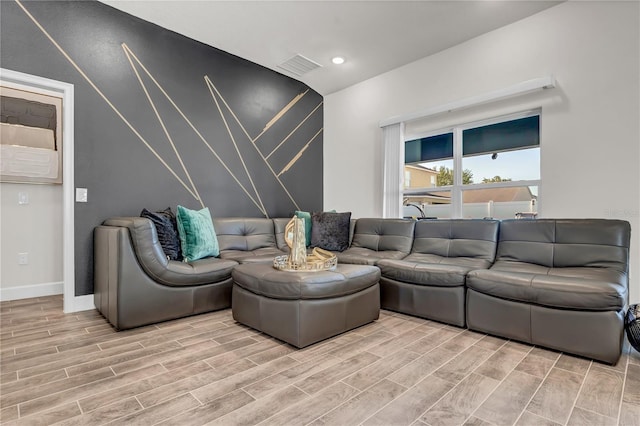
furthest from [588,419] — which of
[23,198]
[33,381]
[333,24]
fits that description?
[23,198]

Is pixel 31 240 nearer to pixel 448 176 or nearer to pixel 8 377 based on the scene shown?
pixel 8 377

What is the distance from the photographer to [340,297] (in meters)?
2.34

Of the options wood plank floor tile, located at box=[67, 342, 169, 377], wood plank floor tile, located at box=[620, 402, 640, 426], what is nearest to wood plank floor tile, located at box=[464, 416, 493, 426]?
wood plank floor tile, located at box=[620, 402, 640, 426]

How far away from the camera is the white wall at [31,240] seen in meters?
3.38

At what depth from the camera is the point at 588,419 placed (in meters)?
1.41

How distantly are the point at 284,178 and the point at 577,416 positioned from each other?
13.2 ft

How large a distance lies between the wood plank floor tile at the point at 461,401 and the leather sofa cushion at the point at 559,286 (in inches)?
29.7

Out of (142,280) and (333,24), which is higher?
(333,24)

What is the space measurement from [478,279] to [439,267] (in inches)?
13.3

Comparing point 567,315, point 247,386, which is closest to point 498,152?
point 567,315

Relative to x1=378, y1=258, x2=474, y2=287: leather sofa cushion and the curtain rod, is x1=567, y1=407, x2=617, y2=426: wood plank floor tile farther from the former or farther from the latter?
the curtain rod

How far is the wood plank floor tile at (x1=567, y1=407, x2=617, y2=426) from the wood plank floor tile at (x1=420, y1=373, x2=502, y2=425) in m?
0.33

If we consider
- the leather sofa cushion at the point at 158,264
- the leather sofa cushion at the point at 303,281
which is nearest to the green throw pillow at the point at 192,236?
the leather sofa cushion at the point at 158,264

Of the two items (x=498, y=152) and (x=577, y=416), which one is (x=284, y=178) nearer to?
(x=498, y=152)
